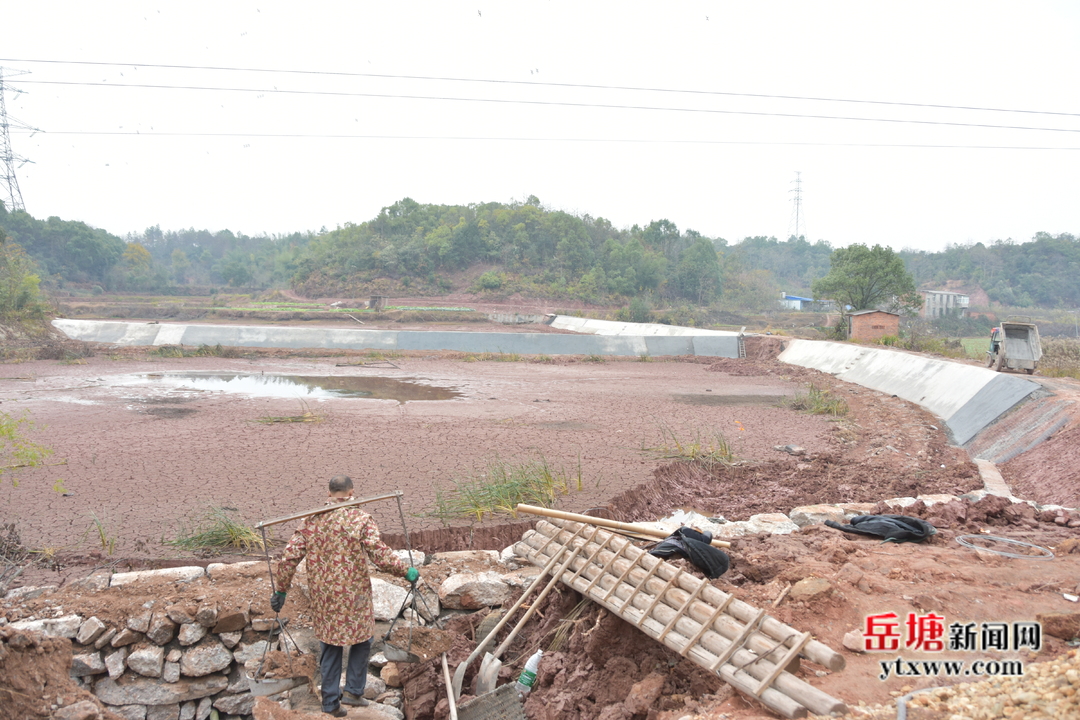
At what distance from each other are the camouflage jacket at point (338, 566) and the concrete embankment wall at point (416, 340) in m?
23.1

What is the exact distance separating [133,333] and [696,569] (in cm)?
3126

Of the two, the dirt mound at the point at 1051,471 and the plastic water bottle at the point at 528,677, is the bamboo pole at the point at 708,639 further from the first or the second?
the dirt mound at the point at 1051,471

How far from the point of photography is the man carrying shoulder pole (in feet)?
13.2

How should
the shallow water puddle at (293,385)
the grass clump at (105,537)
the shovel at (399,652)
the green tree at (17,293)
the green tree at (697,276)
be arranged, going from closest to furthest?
the shovel at (399,652)
the grass clump at (105,537)
the shallow water puddle at (293,385)
the green tree at (17,293)
the green tree at (697,276)

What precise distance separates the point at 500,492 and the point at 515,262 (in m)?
52.5

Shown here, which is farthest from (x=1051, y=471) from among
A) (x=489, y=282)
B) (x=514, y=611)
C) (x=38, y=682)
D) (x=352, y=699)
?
(x=489, y=282)

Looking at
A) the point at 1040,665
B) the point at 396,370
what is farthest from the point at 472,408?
the point at 1040,665

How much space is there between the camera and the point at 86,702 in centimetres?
399

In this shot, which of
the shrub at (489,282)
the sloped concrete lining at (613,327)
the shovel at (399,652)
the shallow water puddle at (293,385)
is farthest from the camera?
the shrub at (489,282)

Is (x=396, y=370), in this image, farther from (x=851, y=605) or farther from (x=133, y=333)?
(x=851, y=605)

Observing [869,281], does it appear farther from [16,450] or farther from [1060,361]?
A: [16,450]

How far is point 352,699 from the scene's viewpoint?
436 centimetres

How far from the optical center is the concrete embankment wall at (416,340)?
27.6m

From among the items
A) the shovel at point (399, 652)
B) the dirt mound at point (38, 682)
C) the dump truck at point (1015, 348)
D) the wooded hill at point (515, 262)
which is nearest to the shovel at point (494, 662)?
the shovel at point (399, 652)
